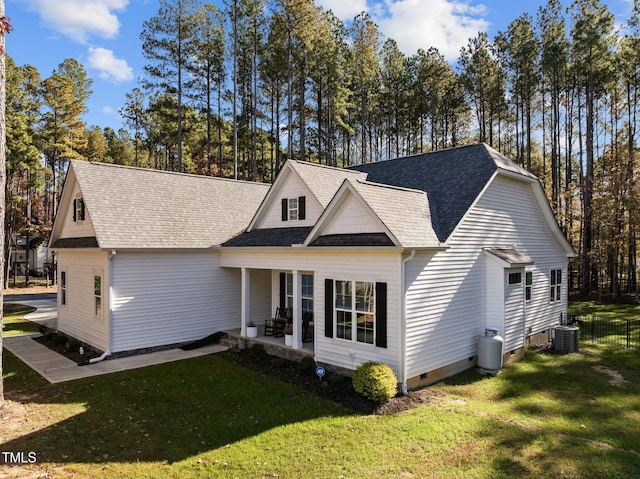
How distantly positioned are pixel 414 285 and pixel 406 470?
4.37m

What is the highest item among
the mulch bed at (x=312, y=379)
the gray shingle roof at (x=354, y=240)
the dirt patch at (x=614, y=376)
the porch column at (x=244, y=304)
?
the gray shingle roof at (x=354, y=240)

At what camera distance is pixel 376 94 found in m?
35.5

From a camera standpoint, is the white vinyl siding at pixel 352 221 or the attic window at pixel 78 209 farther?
the attic window at pixel 78 209

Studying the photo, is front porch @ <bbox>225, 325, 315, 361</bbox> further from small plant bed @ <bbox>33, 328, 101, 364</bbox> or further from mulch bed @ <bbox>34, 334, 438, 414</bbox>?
small plant bed @ <bbox>33, 328, 101, 364</bbox>

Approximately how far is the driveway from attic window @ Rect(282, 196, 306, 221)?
40.4 feet

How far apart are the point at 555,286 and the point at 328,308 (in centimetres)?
1089

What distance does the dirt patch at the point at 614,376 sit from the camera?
10.6m

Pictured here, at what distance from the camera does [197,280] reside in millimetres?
14844

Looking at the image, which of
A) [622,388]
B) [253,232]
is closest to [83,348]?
[253,232]

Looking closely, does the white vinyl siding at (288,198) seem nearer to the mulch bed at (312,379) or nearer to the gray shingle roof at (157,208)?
the gray shingle roof at (157,208)

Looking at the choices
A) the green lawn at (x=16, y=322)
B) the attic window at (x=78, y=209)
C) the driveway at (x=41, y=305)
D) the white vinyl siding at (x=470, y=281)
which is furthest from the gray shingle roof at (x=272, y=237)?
the green lawn at (x=16, y=322)

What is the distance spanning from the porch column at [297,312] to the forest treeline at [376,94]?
17359 mm

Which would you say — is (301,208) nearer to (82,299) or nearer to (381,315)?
(381,315)

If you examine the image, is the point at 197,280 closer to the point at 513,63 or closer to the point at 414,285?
the point at 414,285
